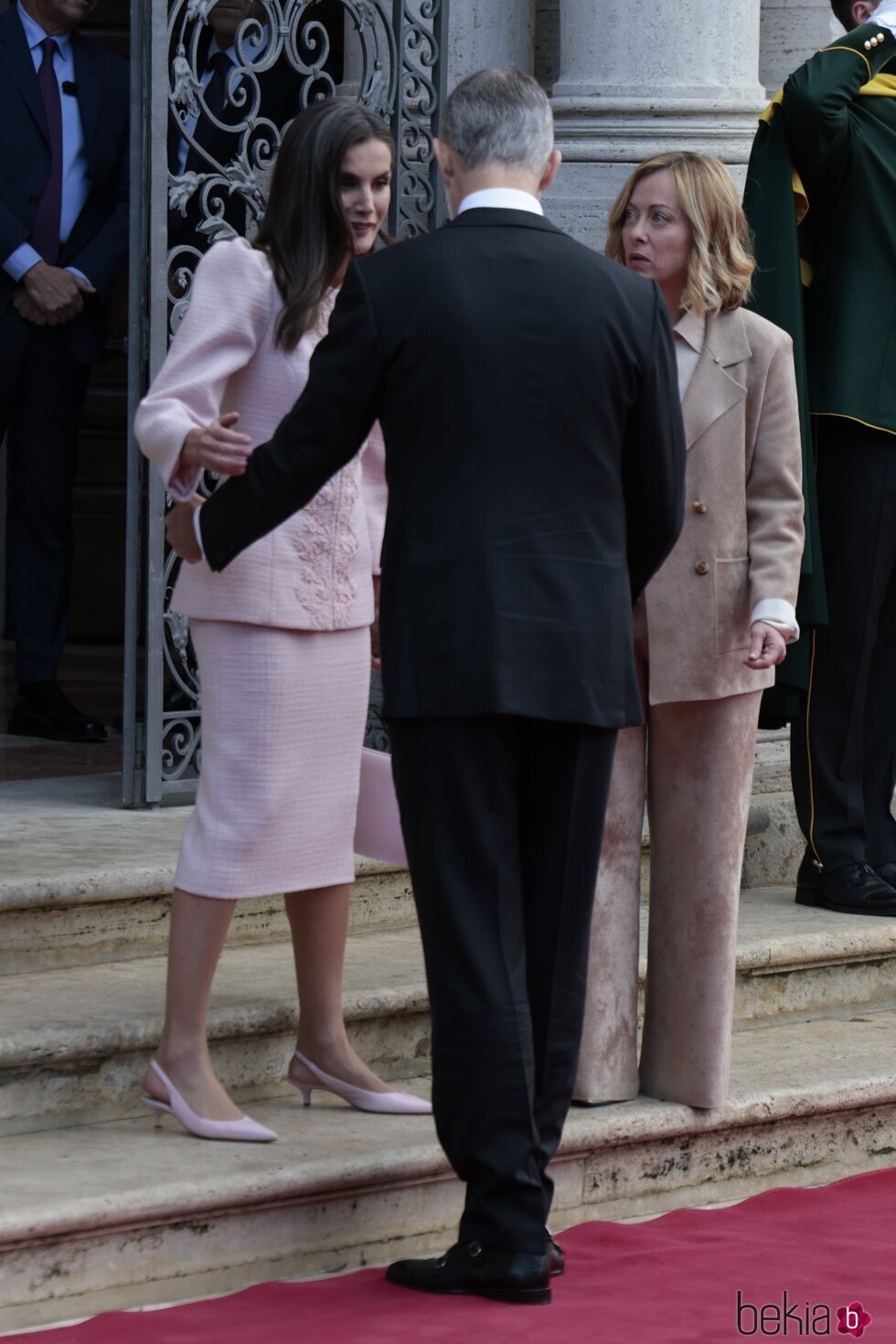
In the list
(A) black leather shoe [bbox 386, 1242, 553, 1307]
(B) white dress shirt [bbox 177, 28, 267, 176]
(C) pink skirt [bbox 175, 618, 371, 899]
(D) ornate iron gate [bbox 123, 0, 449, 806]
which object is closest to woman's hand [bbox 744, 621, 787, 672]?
(C) pink skirt [bbox 175, 618, 371, 899]

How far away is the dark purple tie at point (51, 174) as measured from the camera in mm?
6254

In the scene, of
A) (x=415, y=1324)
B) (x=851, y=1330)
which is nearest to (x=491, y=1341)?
(x=415, y=1324)

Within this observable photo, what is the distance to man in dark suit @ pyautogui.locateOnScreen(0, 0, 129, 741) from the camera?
20.3ft

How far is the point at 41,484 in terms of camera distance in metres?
6.39

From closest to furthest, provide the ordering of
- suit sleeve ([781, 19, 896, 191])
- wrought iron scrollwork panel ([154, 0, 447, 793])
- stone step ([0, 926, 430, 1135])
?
stone step ([0, 926, 430, 1135])
suit sleeve ([781, 19, 896, 191])
wrought iron scrollwork panel ([154, 0, 447, 793])

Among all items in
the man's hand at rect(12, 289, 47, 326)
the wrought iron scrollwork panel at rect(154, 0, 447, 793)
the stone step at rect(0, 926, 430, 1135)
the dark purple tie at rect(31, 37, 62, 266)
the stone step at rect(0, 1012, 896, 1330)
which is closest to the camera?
the stone step at rect(0, 1012, 896, 1330)

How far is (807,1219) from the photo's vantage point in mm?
3961

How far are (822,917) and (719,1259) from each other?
160cm

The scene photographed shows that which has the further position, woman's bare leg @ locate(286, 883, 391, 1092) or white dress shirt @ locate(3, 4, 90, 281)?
white dress shirt @ locate(3, 4, 90, 281)

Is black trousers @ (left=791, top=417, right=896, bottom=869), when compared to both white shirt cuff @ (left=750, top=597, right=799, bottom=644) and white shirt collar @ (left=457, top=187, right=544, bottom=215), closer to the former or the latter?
white shirt cuff @ (left=750, top=597, right=799, bottom=644)

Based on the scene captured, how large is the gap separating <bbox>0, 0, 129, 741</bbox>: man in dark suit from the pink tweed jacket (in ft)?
8.59

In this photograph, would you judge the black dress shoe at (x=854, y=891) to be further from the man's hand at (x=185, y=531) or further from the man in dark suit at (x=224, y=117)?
the man's hand at (x=185, y=531)

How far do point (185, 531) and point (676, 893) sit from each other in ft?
3.90

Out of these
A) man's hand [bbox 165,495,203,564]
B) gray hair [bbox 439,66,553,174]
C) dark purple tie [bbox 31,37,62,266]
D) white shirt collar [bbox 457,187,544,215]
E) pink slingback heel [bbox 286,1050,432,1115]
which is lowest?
pink slingback heel [bbox 286,1050,432,1115]
